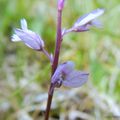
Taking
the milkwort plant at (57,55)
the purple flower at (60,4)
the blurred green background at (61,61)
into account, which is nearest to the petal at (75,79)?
the milkwort plant at (57,55)

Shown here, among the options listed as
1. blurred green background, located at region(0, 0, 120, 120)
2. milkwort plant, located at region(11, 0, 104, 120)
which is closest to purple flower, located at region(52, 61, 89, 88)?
milkwort plant, located at region(11, 0, 104, 120)

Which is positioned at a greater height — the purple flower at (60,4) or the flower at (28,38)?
the purple flower at (60,4)

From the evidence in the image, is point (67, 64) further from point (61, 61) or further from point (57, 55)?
point (61, 61)

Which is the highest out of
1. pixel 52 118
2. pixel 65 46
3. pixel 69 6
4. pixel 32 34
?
pixel 32 34

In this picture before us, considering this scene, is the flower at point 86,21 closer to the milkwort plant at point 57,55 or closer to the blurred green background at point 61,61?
the milkwort plant at point 57,55

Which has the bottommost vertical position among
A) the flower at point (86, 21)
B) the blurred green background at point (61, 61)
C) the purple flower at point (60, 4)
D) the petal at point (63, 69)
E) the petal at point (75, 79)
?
the blurred green background at point (61, 61)

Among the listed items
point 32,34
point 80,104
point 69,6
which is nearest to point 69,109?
point 80,104

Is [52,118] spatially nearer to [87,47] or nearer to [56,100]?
[56,100]

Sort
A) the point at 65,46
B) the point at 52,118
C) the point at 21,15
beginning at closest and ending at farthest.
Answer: the point at 52,118
the point at 65,46
the point at 21,15
